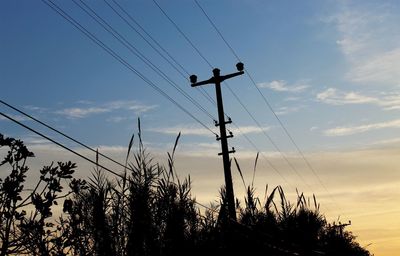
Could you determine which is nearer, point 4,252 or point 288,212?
point 4,252

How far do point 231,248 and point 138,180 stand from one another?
2.11 meters

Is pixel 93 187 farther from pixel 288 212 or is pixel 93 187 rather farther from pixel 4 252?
pixel 288 212

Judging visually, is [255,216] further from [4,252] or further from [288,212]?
[4,252]

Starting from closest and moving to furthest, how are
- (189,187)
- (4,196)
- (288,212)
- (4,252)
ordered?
1. (4,252)
2. (4,196)
3. (189,187)
4. (288,212)

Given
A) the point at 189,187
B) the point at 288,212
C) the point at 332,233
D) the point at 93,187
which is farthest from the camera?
the point at 332,233

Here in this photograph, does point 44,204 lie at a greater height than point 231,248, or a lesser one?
greater

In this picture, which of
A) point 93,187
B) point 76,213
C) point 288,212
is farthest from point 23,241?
point 288,212

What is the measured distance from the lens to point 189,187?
872 cm

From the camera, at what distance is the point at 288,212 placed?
1264 cm

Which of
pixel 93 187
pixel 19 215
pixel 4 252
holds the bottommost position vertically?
pixel 4 252

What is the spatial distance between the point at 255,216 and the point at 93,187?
16.9 feet

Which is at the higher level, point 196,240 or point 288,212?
point 288,212

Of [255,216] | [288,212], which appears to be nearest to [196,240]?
[255,216]

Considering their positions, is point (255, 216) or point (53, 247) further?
point (255, 216)
